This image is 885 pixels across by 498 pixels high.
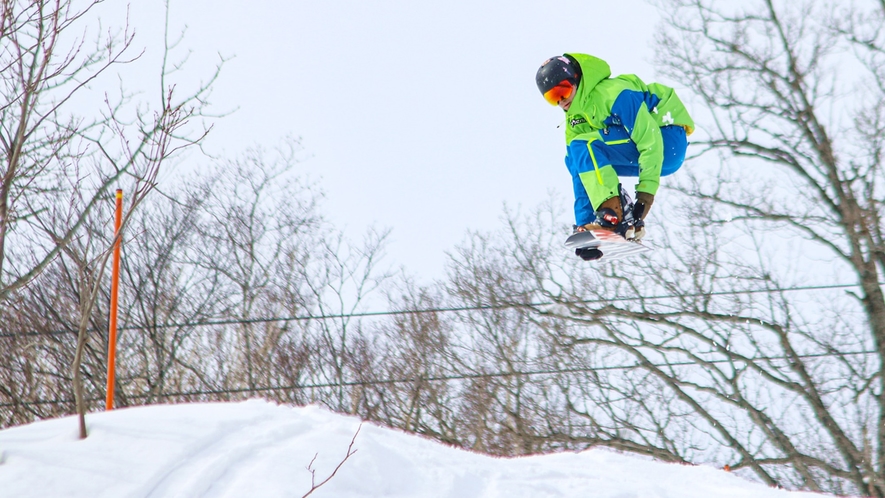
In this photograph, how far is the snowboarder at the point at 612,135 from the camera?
18.5 ft

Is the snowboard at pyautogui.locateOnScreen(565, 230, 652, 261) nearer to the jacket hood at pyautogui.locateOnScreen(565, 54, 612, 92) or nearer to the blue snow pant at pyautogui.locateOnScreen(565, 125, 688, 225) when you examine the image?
the blue snow pant at pyautogui.locateOnScreen(565, 125, 688, 225)

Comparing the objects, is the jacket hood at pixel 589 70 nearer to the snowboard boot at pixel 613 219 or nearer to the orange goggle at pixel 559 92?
the orange goggle at pixel 559 92

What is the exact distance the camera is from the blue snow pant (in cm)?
586

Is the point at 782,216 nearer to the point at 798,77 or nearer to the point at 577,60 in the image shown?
the point at 798,77

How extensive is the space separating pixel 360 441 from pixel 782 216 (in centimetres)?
1468

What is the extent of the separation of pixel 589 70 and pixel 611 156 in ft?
2.04

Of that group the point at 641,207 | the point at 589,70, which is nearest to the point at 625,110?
the point at 589,70

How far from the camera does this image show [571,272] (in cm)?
2267

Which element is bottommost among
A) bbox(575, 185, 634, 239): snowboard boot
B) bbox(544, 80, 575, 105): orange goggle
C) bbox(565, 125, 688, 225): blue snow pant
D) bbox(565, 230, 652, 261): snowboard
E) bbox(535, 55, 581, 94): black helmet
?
bbox(565, 230, 652, 261): snowboard

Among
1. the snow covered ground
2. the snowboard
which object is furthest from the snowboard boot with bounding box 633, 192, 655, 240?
the snow covered ground

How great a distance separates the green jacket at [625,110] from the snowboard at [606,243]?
0.36m

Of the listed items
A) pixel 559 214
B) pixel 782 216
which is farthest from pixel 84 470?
pixel 559 214

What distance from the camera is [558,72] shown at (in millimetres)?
5578

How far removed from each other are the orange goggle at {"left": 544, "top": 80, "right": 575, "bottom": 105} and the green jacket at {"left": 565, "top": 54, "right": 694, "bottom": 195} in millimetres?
69
